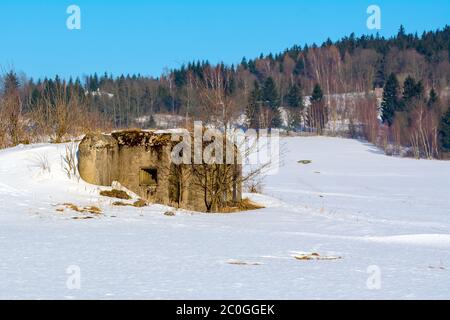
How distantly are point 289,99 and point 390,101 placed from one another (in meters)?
18.3

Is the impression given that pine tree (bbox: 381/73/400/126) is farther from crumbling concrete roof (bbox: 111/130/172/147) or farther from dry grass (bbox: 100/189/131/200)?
dry grass (bbox: 100/189/131/200)

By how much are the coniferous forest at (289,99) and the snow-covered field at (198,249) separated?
525 cm

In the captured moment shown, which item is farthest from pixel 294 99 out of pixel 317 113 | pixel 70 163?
pixel 70 163

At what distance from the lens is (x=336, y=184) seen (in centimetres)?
4100

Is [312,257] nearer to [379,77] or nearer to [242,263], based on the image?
[242,263]

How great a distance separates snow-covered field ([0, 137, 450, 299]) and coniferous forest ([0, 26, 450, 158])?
5252 mm

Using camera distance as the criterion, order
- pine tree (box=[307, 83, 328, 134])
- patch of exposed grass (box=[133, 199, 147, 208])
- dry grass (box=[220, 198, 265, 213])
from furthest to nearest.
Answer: pine tree (box=[307, 83, 328, 134]) → dry grass (box=[220, 198, 265, 213]) → patch of exposed grass (box=[133, 199, 147, 208])

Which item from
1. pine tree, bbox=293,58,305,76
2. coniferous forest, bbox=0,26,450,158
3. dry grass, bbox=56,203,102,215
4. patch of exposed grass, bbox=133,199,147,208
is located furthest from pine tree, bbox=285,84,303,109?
dry grass, bbox=56,203,102,215

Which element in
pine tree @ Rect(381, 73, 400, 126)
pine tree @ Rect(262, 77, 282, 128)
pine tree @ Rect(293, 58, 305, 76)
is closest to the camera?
pine tree @ Rect(262, 77, 282, 128)

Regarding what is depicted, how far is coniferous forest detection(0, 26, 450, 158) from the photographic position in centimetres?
2592

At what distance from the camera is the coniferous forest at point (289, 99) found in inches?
1021

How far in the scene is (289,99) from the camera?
111250 mm
